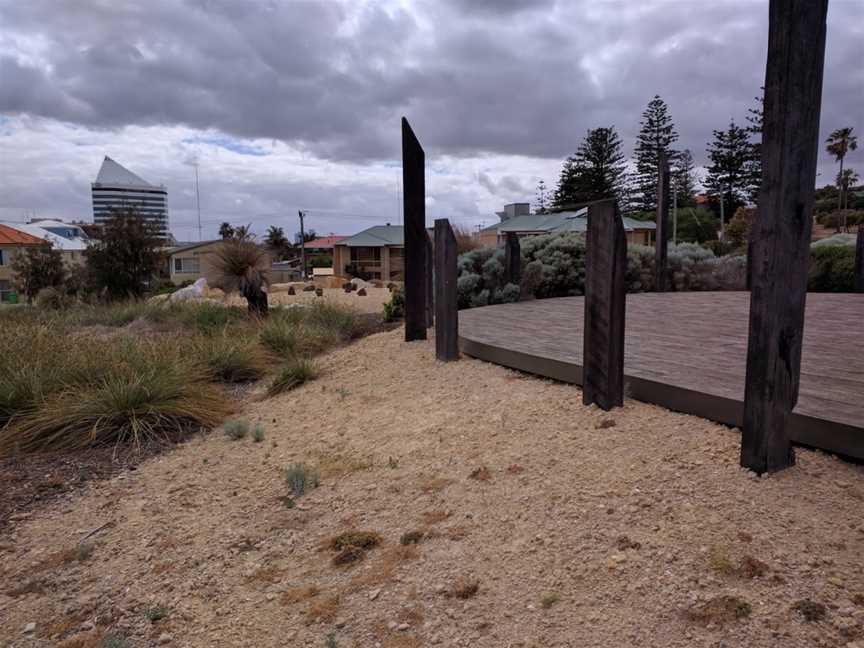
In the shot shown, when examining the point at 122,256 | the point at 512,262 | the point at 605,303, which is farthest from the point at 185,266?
the point at 605,303

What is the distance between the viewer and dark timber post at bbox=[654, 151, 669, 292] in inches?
341

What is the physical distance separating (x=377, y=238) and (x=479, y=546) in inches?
1654

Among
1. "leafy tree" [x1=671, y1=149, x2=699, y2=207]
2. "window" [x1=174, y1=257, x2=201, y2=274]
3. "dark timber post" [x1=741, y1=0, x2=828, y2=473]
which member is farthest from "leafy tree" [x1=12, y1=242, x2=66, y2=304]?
"leafy tree" [x1=671, y1=149, x2=699, y2=207]

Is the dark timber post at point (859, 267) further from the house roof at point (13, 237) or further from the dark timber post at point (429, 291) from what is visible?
the house roof at point (13, 237)

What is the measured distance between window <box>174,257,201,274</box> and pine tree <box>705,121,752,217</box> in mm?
39439

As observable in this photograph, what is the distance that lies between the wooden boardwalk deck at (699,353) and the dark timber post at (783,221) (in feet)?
0.91

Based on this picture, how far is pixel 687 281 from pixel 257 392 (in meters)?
7.00

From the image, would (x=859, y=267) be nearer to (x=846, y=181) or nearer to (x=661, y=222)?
(x=661, y=222)

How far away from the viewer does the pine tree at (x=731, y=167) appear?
47344mm

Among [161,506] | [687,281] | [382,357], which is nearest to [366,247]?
[687,281]

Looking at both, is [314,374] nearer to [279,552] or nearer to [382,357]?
[382,357]

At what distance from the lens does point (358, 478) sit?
3324mm

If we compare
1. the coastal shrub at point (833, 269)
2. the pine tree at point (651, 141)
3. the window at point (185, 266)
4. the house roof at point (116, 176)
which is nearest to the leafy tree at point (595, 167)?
the pine tree at point (651, 141)

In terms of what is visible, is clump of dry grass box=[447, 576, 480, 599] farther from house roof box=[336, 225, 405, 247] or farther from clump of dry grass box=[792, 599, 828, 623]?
house roof box=[336, 225, 405, 247]
